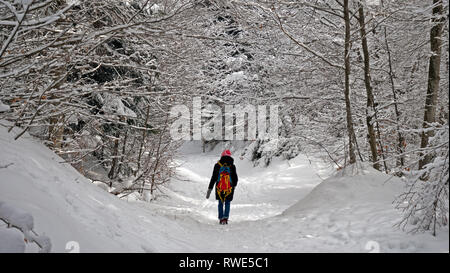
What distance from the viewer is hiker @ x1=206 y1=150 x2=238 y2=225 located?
6777 millimetres

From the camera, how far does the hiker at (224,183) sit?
6777 millimetres

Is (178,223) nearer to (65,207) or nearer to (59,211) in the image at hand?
(65,207)

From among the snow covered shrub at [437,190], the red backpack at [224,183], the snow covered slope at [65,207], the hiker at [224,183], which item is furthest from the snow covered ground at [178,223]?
the red backpack at [224,183]

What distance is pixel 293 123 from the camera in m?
10.4

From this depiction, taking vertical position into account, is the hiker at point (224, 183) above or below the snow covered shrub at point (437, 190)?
below

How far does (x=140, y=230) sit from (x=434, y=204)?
3.30 m

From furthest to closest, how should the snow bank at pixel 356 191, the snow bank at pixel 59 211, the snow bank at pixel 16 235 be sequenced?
the snow bank at pixel 356 191
the snow bank at pixel 59 211
the snow bank at pixel 16 235

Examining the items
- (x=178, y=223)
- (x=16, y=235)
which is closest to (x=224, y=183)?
(x=178, y=223)

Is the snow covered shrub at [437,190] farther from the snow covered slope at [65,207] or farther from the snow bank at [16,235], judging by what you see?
the snow bank at [16,235]

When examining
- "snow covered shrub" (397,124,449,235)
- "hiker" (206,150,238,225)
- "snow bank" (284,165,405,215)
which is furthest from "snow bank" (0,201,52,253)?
"hiker" (206,150,238,225)

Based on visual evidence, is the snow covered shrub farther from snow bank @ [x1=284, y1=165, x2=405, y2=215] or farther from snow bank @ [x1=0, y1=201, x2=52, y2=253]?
snow bank @ [x1=0, y1=201, x2=52, y2=253]

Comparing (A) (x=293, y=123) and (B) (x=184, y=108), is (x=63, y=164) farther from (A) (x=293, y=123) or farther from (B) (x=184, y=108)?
(A) (x=293, y=123)

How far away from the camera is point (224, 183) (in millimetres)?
6805
